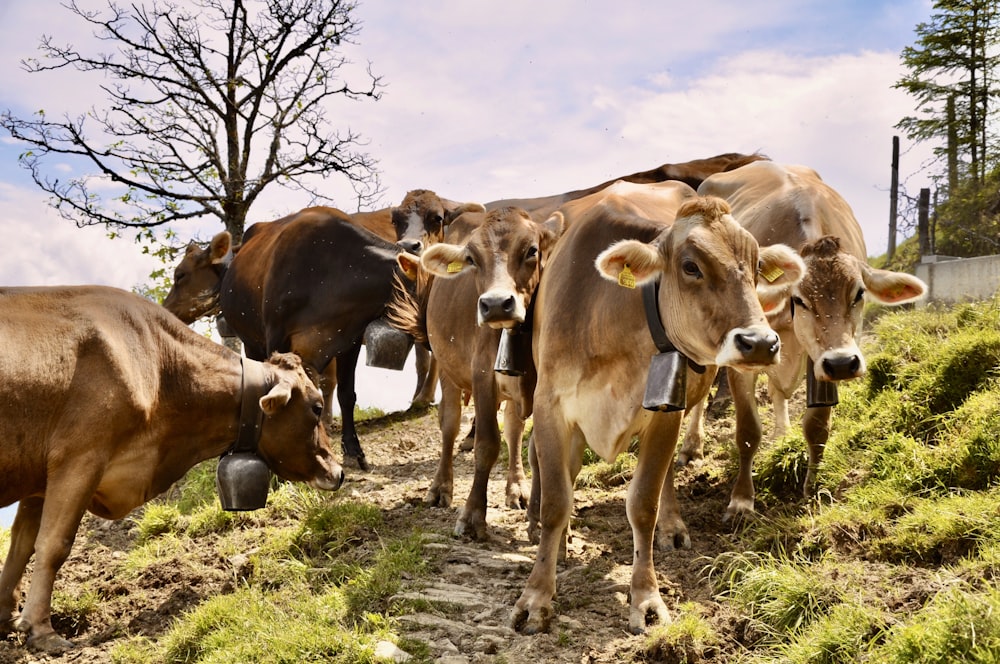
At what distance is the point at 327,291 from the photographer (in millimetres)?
10820

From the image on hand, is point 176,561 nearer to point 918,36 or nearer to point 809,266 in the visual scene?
point 809,266

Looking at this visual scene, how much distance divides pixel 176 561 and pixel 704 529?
13.0 ft

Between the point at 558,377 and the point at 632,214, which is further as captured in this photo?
the point at 632,214

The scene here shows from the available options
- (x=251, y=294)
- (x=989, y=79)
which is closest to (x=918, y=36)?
(x=989, y=79)

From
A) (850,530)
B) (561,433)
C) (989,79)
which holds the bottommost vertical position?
(850,530)

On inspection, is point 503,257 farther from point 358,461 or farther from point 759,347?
point 358,461

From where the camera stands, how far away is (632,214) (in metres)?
6.13

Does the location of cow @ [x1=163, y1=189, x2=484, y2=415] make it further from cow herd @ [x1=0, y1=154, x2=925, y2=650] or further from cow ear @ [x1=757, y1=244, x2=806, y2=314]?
cow ear @ [x1=757, y1=244, x2=806, y2=314]

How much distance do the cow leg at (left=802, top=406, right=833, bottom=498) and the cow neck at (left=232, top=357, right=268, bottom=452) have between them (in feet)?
12.8

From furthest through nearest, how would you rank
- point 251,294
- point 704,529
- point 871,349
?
1. point 251,294
2. point 871,349
3. point 704,529

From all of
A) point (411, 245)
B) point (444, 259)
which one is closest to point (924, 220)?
point (411, 245)

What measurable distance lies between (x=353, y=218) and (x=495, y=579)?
671 cm

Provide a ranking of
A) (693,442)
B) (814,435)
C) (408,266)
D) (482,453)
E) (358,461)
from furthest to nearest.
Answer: (358,461) → (693,442) → (408,266) → (482,453) → (814,435)

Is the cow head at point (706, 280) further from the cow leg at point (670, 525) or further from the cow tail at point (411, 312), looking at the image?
the cow tail at point (411, 312)
